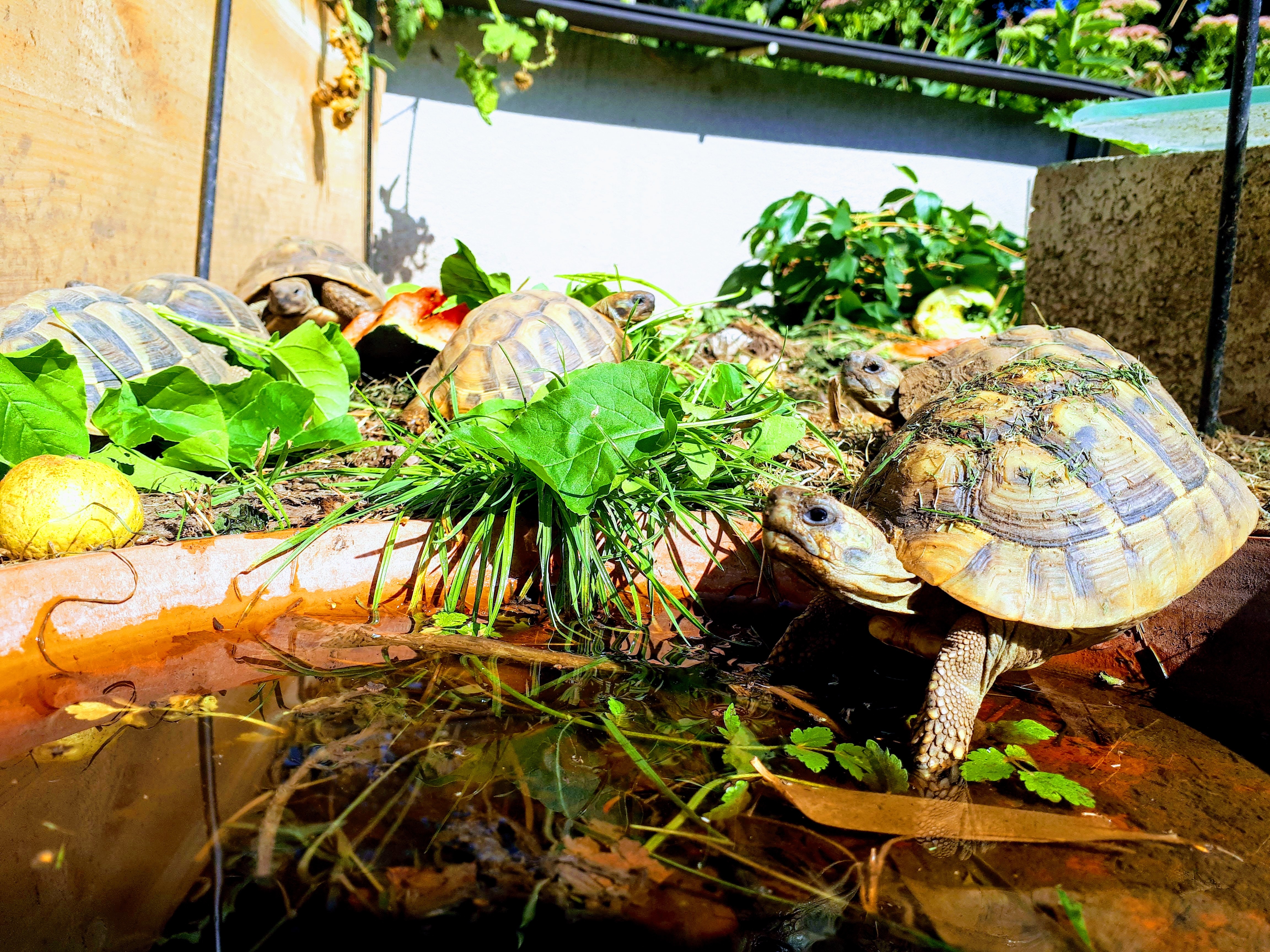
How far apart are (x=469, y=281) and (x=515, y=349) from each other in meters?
Answer: 0.97

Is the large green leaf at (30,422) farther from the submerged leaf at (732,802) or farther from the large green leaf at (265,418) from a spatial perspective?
the submerged leaf at (732,802)

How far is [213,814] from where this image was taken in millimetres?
1329

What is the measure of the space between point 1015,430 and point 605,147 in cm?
525

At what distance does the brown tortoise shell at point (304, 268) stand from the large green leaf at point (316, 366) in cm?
170

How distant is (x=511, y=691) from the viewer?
184 centimetres

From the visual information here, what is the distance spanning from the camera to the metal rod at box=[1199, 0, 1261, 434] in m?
2.91

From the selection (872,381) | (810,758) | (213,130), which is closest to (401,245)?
(213,130)

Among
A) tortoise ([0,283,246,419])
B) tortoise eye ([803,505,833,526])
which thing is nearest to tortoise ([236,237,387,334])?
tortoise ([0,283,246,419])

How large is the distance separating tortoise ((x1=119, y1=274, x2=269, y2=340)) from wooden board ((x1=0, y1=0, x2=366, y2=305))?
0.17 meters

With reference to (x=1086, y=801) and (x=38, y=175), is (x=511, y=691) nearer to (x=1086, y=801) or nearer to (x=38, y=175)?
(x=1086, y=801)

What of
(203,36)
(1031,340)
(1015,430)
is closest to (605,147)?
(203,36)

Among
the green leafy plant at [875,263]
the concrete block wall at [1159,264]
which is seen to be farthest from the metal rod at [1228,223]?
the green leafy plant at [875,263]

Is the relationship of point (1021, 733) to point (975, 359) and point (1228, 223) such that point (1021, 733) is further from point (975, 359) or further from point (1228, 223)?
point (1228, 223)

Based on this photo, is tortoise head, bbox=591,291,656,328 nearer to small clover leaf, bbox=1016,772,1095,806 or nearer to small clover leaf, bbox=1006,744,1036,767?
small clover leaf, bbox=1006,744,1036,767
